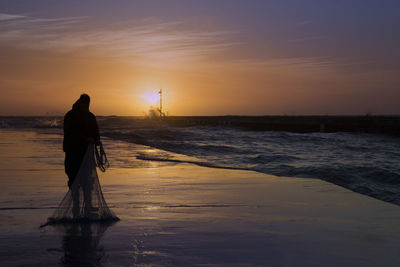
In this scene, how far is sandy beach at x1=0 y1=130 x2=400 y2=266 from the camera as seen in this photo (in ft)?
14.2

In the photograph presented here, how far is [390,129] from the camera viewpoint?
4934cm

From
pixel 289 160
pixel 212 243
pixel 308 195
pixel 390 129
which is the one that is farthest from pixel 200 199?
pixel 390 129

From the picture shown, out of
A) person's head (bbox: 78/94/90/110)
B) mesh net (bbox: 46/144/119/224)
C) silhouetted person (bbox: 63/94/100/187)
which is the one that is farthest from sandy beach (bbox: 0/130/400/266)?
person's head (bbox: 78/94/90/110)

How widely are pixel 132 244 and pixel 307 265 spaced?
190 centimetres

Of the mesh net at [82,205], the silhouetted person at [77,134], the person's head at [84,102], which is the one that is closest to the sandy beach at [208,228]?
the mesh net at [82,205]

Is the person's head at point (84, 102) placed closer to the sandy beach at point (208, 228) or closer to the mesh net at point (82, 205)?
the mesh net at point (82, 205)

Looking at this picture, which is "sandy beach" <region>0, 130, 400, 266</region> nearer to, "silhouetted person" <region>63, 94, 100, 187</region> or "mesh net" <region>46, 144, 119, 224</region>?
"mesh net" <region>46, 144, 119, 224</region>

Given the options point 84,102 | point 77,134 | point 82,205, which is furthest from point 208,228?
point 84,102

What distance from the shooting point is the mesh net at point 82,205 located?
5809mm

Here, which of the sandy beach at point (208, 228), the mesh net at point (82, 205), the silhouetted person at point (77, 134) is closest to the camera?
the sandy beach at point (208, 228)

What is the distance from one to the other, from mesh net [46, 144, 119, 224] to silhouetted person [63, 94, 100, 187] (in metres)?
0.22

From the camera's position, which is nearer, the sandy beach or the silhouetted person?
the sandy beach

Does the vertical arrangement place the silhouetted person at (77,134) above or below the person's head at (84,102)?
below

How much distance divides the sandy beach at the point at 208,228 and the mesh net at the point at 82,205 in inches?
10.2
